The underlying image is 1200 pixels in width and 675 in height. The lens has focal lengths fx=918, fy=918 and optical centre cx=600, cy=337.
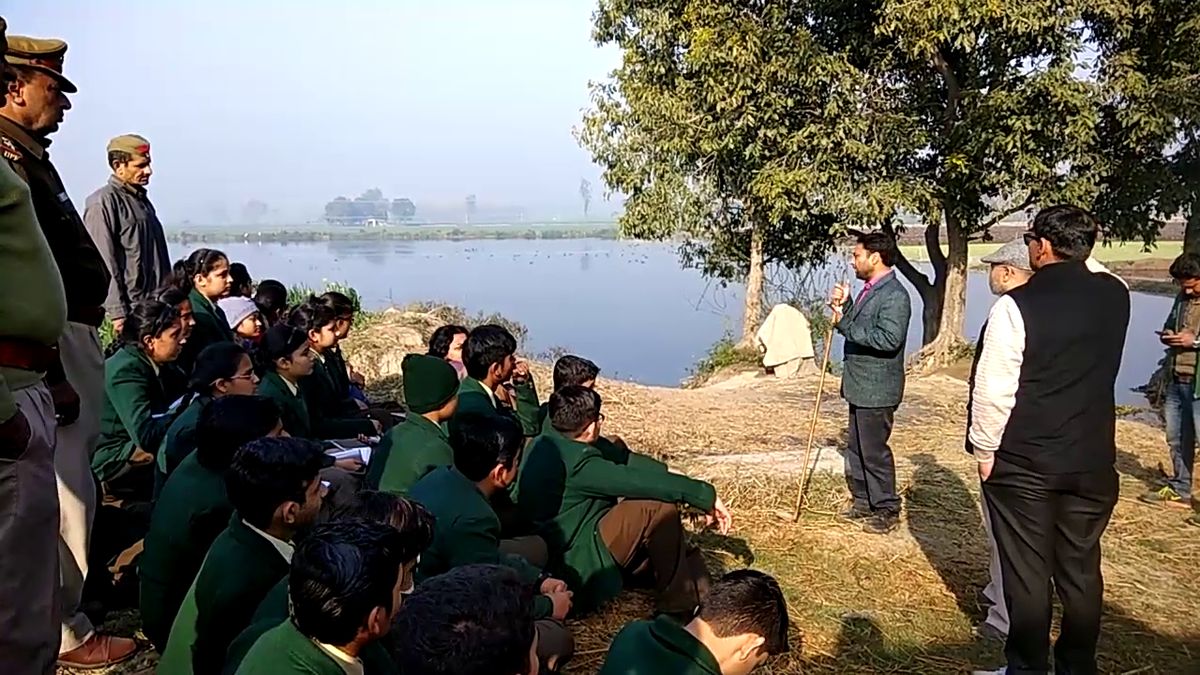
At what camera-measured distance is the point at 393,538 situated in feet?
6.91

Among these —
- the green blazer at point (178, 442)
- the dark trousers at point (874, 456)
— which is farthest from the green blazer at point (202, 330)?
the dark trousers at point (874, 456)

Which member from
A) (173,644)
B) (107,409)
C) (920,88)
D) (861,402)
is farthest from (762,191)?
(173,644)

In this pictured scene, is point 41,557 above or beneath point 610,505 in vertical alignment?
above

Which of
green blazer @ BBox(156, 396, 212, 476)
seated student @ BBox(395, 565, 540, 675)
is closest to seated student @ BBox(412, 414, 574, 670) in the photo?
seated student @ BBox(395, 565, 540, 675)

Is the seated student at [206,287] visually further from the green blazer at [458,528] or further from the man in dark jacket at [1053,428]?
the man in dark jacket at [1053,428]

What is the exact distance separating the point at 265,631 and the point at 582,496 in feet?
5.52

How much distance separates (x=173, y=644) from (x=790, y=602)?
2571 millimetres

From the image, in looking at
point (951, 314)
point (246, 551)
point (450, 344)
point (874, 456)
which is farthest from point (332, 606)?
point (951, 314)

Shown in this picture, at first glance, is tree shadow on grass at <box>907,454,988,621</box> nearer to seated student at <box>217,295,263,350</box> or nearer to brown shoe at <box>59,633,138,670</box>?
brown shoe at <box>59,633,138,670</box>

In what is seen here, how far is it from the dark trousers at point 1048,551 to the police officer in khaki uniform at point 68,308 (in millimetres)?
2971

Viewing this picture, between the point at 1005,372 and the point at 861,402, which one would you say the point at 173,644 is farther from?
Answer: the point at 861,402

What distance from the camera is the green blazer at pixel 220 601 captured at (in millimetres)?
2459

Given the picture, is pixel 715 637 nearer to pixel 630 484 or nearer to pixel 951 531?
pixel 630 484

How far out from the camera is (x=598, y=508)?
12.3 ft
